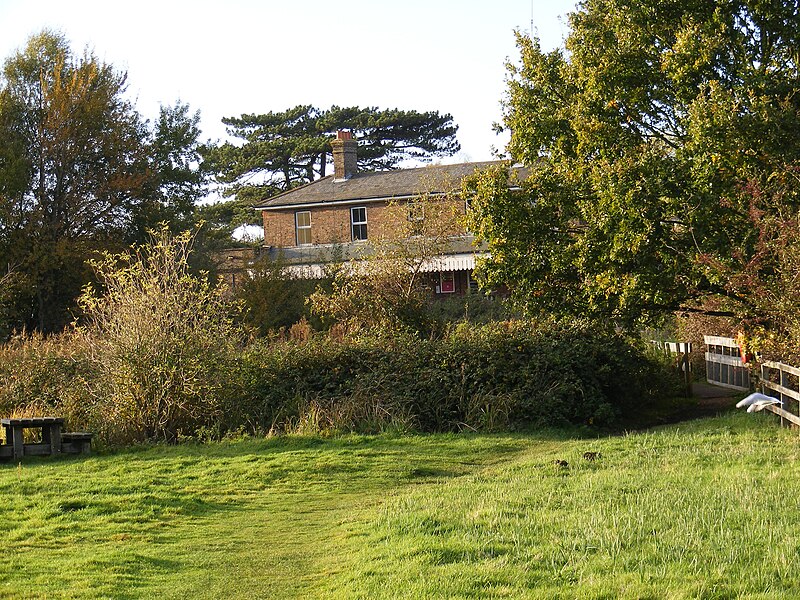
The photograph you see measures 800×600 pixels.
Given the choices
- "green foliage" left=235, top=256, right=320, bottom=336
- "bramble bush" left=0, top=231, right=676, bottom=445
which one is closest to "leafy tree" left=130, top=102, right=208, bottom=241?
"green foliage" left=235, top=256, right=320, bottom=336

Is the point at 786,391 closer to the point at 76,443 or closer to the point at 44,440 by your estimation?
the point at 76,443

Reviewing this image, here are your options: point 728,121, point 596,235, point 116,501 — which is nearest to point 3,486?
point 116,501

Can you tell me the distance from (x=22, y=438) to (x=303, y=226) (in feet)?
98.9

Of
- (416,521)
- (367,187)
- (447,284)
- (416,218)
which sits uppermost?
(367,187)

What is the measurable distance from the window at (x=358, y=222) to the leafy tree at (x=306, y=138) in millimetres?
15140

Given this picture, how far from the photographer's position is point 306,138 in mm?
57969

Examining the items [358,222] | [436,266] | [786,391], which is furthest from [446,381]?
[358,222]

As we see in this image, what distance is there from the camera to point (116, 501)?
37.6ft

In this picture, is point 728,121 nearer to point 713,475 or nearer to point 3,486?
point 713,475

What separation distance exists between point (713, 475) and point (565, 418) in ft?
23.1

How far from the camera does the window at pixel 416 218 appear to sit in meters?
26.5

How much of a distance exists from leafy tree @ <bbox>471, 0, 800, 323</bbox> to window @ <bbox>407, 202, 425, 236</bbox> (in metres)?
5.27

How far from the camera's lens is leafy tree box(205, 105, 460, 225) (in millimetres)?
58562

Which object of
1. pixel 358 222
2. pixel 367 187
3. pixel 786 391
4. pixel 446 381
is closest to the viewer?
pixel 786 391
